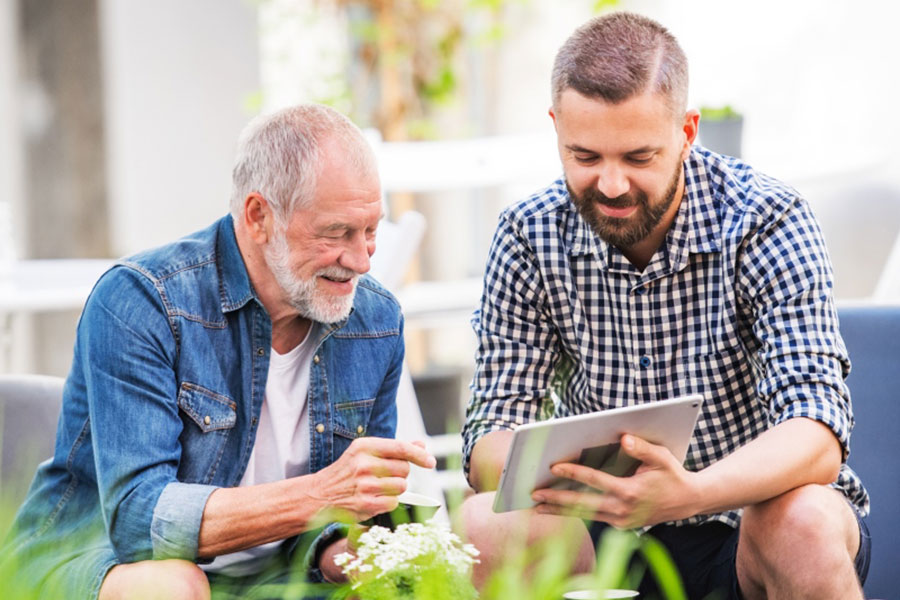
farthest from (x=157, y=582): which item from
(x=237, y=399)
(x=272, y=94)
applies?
(x=272, y=94)

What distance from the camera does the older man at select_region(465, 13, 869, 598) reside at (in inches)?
67.6

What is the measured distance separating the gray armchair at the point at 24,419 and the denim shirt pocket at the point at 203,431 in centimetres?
31

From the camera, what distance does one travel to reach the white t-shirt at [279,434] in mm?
1943

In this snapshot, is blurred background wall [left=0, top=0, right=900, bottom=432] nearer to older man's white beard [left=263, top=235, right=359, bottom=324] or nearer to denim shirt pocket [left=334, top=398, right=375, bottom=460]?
denim shirt pocket [left=334, top=398, right=375, bottom=460]

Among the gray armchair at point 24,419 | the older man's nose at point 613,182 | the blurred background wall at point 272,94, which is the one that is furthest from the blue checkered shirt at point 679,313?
the blurred background wall at point 272,94

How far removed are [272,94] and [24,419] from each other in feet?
11.9

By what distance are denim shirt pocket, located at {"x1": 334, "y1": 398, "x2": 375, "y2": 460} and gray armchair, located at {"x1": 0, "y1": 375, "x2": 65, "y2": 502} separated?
0.48 meters

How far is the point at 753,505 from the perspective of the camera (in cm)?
180

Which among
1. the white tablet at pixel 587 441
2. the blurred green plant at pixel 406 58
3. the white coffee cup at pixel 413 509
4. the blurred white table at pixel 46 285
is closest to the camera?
the white tablet at pixel 587 441

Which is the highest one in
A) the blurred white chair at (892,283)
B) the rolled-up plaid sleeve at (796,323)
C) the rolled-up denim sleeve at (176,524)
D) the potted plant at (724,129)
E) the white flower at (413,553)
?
the potted plant at (724,129)

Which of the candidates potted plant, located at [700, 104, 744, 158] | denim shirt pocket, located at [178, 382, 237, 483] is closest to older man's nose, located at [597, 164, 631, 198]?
denim shirt pocket, located at [178, 382, 237, 483]

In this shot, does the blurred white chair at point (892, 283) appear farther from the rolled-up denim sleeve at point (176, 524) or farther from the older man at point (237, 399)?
the rolled-up denim sleeve at point (176, 524)

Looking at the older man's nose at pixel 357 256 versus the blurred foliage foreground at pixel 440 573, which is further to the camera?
the older man's nose at pixel 357 256

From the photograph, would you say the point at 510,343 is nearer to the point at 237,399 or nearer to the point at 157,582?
the point at 237,399
